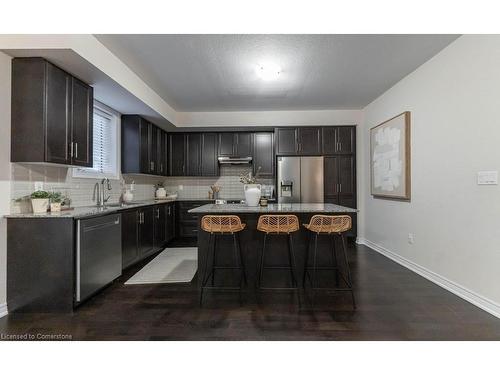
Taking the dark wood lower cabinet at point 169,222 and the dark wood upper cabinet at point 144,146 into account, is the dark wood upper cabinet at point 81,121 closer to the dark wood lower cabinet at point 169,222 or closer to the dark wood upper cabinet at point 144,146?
the dark wood upper cabinet at point 144,146

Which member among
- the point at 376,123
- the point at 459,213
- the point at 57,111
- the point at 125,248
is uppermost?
the point at 376,123

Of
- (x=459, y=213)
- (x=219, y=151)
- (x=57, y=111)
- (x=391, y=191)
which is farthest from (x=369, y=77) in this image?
(x=57, y=111)

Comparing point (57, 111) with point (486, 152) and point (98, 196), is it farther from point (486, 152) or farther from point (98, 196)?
point (486, 152)

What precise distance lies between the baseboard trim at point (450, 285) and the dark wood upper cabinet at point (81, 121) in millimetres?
4278

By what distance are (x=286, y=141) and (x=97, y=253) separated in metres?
3.83

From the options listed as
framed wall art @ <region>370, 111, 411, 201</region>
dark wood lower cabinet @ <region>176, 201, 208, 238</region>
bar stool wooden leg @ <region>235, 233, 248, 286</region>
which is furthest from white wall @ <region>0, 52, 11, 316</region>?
framed wall art @ <region>370, 111, 411, 201</region>

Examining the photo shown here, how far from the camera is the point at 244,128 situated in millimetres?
5395

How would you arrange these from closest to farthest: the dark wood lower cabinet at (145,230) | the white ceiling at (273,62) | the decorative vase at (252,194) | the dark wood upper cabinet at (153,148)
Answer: the white ceiling at (273,62) < the decorative vase at (252,194) < the dark wood lower cabinet at (145,230) < the dark wood upper cabinet at (153,148)

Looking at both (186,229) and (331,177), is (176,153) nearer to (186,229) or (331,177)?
(186,229)

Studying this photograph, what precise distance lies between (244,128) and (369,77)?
8.23 feet

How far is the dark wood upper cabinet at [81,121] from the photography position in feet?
9.12

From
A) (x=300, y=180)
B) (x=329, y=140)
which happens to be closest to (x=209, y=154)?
(x=300, y=180)

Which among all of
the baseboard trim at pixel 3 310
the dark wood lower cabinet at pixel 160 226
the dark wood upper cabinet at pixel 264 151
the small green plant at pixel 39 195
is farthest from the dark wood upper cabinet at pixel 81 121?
the dark wood upper cabinet at pixel 264 151

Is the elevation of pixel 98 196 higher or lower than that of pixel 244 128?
lower
